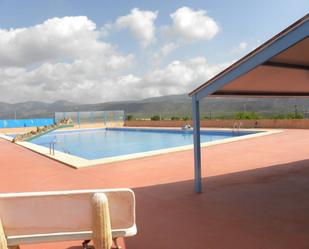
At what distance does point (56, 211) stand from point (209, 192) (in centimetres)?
358

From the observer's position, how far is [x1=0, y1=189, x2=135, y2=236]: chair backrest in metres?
2.80

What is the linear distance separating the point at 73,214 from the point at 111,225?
0.37m

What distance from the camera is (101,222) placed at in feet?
9.27

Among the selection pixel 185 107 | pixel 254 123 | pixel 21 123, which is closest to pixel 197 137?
pixel 254 123

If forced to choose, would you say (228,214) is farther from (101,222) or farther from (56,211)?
(56,211)

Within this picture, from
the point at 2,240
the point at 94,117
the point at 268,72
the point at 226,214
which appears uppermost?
the point at 268,72

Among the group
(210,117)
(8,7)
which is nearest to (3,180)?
(8,7)

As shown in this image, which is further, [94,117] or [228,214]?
[94,117]

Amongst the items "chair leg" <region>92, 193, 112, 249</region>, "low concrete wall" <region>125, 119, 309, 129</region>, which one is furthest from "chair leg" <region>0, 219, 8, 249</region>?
"low concrete wall" <region>125, 119, 309, 129</region>

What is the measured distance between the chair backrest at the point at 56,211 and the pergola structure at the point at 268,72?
2506 mm

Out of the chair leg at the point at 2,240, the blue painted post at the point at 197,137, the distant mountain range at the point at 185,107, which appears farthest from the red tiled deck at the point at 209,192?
the distant mountain range at the point at 185,107

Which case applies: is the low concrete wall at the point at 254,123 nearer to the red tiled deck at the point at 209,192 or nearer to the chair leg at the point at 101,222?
the red tiled deck at the point at 209,192

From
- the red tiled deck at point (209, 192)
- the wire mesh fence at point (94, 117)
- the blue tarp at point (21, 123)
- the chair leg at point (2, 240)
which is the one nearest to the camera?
the chair leg at point (2, 240)

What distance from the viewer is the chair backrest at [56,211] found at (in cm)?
280
